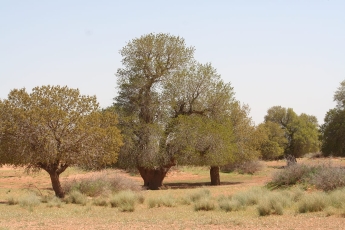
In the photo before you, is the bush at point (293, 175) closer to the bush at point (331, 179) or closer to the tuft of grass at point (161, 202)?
the bush at point (331, 179)

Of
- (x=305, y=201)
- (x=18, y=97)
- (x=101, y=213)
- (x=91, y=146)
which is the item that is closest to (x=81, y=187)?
(x=91, y=146)

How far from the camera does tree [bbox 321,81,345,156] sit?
53.2m

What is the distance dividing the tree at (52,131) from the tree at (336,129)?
33123 millimetres

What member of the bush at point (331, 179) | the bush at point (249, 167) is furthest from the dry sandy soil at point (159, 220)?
the bush at point (249, 167)

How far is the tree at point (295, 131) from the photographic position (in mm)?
Answer: 84938

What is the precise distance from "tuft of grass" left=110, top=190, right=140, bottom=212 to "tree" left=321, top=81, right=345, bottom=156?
34.7 m

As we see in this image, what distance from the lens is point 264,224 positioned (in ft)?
52.4

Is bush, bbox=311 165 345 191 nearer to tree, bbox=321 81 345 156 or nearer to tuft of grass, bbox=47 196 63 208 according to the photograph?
tuft of grass, bbox=47 196 63 208

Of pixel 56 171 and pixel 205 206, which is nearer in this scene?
pixel 205 206

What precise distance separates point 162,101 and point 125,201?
1363 cm

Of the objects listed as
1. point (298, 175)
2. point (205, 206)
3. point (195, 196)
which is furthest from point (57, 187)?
point (298, 175)

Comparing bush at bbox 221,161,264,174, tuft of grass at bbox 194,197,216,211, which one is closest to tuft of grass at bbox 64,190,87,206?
tuft of grass at bbox 194,197,216,211

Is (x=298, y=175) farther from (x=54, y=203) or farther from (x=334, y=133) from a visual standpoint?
(x=334, y=133)

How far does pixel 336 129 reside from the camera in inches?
2121
